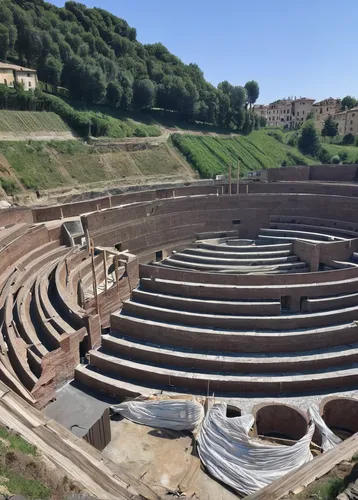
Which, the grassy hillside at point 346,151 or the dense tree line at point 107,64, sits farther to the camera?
the grassy hillside at point 346,151

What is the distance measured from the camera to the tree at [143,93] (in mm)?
47531

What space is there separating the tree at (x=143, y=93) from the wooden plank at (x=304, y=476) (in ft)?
160

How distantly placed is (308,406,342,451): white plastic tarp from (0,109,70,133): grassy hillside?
31.0m

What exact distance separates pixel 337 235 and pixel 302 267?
470 centimetres

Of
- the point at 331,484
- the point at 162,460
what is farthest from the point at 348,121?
the point at 331,484

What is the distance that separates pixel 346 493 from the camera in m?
3.92

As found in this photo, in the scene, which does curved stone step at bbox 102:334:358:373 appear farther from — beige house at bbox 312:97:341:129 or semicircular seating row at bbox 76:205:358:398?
beige house at bbox 312:97:341:129

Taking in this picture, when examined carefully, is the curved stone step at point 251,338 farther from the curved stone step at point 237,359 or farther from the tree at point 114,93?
the tree at point 114,93

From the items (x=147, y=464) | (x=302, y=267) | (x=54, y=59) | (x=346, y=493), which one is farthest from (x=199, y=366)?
(x=54, y=59)

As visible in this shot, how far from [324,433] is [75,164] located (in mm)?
29327

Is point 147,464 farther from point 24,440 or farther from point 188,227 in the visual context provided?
point 188,227

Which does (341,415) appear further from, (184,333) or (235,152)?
(235,152)

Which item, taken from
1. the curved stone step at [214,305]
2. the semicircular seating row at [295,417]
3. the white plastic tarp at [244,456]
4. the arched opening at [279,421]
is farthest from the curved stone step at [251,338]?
the white plastic tarp at [244,456]

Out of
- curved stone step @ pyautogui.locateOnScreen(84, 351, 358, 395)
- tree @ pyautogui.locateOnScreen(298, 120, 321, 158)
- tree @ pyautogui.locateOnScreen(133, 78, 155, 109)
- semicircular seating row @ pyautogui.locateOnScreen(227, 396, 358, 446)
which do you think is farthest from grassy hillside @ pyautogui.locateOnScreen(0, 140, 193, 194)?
tree @ pyautogui.locateOnScreen(298, 120, 321, 158)
